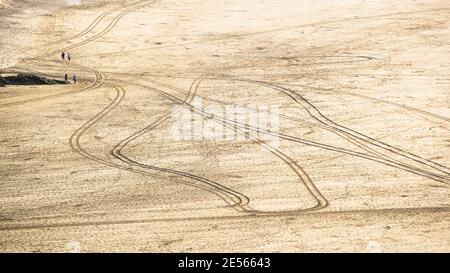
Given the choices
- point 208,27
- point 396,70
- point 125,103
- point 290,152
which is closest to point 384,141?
point 290,152

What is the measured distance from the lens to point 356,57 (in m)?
30.3

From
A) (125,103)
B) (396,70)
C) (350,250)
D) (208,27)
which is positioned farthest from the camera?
(208,27)

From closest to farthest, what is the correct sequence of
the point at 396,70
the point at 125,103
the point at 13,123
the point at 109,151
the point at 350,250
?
the point at 350,250, the point at 109,151, the point at 13,123, the point at 125,103, the point at 396,70

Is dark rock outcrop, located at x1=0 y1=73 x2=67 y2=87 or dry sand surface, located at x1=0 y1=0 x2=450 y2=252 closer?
dry sand surface, located at x1=0 y1=0 x2=450 y2=252

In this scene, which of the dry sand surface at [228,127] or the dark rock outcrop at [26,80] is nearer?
the dry sand surface at [228,127]

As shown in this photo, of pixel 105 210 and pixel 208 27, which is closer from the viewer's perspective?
pixel 105 210

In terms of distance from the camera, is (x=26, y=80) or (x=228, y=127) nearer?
(x=228, y=127)

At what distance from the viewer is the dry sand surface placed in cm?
1664

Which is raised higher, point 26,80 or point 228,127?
point 26,80

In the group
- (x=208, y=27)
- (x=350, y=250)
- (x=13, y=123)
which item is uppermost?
(x=208, y=27)

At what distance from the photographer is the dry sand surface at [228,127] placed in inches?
655

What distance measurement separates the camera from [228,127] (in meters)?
23.6

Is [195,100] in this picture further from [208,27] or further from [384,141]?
[208,27]
